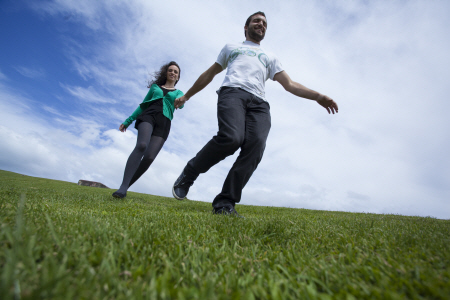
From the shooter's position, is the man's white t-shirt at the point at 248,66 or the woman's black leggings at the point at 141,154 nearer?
the man's white t-shirt at the point at 248,66

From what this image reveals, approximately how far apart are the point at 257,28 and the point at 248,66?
0.81m

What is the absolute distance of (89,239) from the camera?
4.61ft

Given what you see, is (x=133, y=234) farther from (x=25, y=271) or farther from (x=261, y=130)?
(x=261, y=130)

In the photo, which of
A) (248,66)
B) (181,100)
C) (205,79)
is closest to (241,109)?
(248,66)

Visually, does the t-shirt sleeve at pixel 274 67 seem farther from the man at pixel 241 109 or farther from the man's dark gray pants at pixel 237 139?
the man's dark gray pants at pixel 237 139

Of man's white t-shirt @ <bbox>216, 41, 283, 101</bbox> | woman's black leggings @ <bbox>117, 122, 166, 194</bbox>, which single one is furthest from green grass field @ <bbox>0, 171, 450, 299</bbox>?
woman's black leggings @ <bbox>117, 122, 166, 194</bbox>

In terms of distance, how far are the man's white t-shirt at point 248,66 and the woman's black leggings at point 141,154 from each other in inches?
85.1

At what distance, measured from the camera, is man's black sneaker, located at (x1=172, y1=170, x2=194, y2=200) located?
4.08 meters

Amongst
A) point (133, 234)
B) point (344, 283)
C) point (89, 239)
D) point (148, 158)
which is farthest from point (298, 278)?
point (148, 158)

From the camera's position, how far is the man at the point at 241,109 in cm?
344

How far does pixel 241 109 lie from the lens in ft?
11.6

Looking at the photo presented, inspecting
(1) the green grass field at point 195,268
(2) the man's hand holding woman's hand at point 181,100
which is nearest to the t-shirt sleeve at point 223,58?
(2) the man's hand holding woman's hand at point 181,100

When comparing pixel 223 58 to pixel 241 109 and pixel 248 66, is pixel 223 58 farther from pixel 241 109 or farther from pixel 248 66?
pixel 241 109

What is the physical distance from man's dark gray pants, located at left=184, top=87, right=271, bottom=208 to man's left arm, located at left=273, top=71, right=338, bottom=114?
676mm
